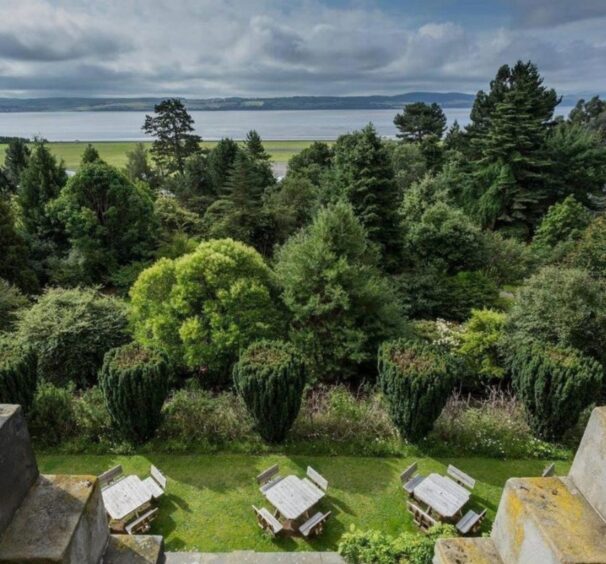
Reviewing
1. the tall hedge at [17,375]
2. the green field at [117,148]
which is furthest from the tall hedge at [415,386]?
the green field at [117,148]

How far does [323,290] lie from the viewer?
13672 mm

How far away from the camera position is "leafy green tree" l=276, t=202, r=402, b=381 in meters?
13.4

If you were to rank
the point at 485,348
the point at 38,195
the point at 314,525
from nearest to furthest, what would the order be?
the point at 314,525 → the point at 485,348 → the point at 38,195

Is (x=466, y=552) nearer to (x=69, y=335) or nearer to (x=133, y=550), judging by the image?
(x=133, y=550)


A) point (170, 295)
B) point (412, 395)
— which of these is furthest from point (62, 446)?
point (412, 395)

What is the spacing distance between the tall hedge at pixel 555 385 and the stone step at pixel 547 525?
28.7 feet

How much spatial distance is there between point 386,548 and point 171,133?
41.9 m

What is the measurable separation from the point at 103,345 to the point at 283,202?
55.3 feet

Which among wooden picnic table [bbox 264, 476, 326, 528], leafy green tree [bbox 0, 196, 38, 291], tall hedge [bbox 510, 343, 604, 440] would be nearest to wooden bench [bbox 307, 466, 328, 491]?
wooden picnic table [bbox 264, 476, 326, 528]

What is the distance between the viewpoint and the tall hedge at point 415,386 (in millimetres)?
9555

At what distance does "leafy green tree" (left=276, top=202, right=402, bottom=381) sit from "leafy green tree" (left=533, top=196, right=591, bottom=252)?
1633 centimetres

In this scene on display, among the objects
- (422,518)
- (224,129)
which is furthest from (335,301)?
(224,129)

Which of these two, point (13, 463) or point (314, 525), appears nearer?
point (13, 463)

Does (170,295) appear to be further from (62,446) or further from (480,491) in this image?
(480,491)
